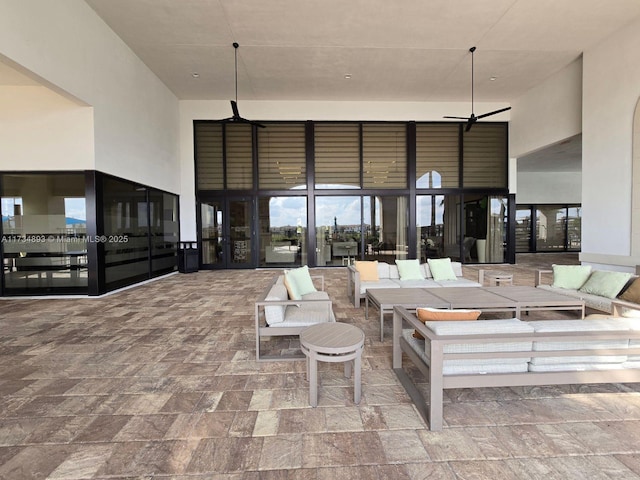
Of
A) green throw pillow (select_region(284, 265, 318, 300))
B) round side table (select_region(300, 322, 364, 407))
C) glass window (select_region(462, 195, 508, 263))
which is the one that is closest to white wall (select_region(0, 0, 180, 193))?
green throw pillow (select_region(284, 265, 318, 300))

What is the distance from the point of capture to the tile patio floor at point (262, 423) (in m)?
1.69

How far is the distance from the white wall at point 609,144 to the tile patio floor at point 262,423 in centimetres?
534

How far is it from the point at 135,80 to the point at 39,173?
296 cm

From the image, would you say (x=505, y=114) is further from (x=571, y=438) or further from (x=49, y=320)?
(x=49, y=320)

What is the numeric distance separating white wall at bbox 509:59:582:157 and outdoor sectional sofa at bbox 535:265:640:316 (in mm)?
4941

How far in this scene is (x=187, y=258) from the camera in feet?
29.9

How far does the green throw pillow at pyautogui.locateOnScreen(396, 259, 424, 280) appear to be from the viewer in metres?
5.35

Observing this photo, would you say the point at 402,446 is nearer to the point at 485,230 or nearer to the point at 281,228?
the point at 281,228

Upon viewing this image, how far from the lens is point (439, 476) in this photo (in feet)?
5.28

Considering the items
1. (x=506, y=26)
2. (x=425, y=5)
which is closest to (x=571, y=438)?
(x=425, y=5)

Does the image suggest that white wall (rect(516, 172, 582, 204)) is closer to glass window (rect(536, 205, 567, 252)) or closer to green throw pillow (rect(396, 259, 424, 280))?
glass window (rect(536, 205, 567, 252))

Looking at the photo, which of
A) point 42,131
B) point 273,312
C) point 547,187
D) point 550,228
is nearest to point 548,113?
point 547,187

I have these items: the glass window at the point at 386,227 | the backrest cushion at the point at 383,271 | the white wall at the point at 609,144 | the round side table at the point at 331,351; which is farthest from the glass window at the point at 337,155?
the round side table at the point at 331,351

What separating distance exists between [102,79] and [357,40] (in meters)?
5.20
